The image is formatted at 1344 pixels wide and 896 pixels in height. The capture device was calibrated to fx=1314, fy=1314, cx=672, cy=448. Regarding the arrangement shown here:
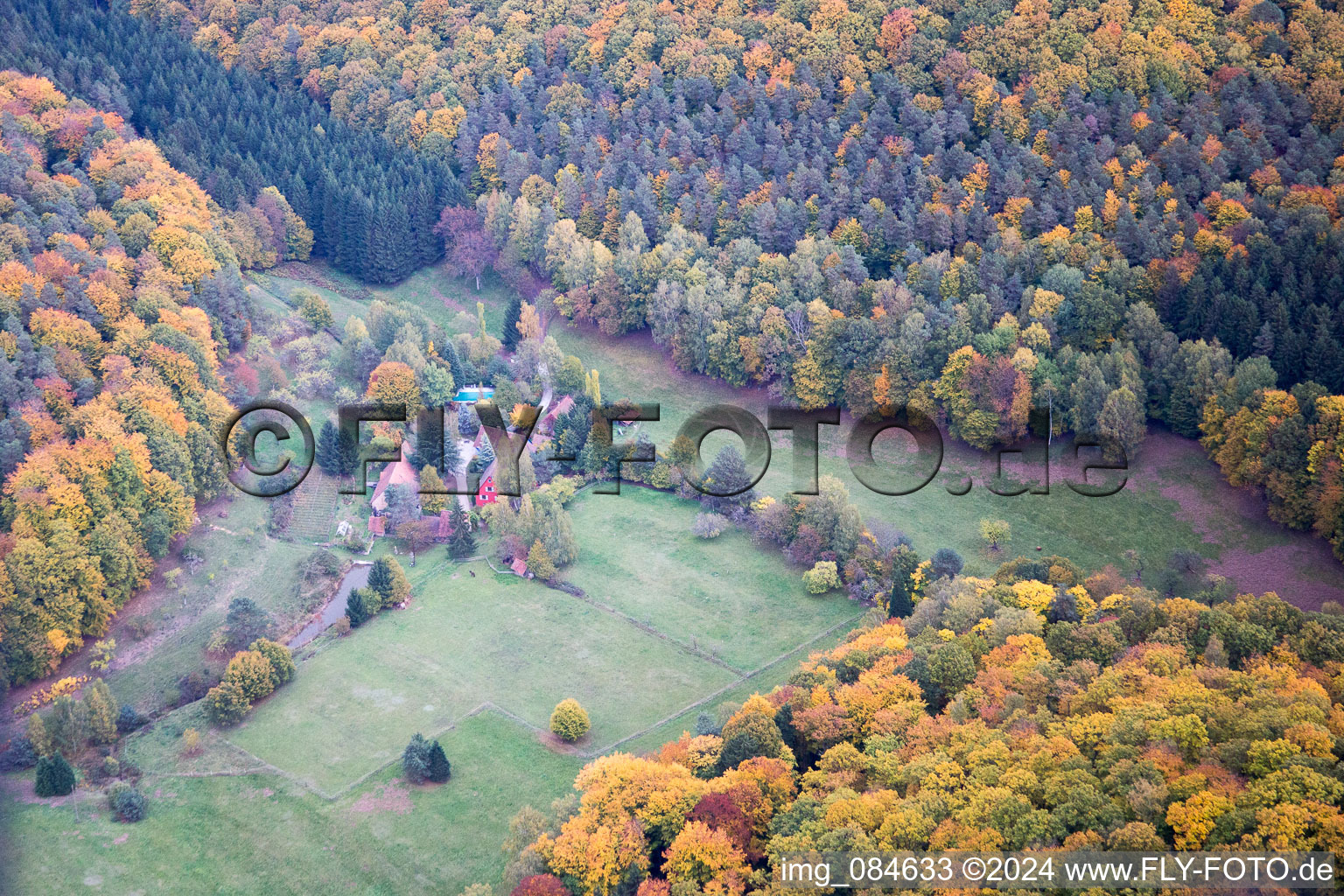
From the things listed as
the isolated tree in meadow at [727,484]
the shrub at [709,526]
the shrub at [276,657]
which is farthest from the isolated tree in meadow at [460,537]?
the isolated tree in meadow at [727,484]

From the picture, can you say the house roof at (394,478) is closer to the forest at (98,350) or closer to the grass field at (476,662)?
the grass field at (476,662)

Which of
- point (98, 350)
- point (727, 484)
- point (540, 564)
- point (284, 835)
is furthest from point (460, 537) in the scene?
point (98, 350)

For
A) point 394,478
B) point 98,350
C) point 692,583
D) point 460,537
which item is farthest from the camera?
point 394,478

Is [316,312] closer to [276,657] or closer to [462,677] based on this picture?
[276,657]

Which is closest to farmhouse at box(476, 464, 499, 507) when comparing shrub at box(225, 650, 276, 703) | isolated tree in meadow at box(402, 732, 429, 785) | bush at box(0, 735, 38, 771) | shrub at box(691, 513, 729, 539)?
shrub at box(691, 513, 729, 539)

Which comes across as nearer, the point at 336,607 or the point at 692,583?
the point at 336,607

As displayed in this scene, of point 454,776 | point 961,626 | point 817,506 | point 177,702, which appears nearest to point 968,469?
point 817,506

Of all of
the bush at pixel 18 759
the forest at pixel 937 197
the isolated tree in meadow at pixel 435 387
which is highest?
the forest at pixel 937 197
